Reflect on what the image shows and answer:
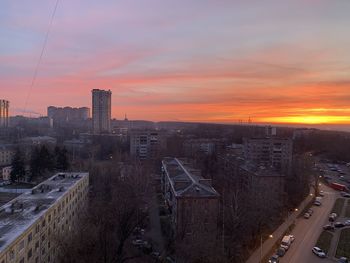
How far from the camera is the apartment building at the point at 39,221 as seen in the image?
760 cm

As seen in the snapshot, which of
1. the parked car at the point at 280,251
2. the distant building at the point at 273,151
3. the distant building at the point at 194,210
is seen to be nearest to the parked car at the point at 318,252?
the parked car at the point at 280,251

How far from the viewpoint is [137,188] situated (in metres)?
17.4

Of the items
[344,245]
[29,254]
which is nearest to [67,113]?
[344,245]

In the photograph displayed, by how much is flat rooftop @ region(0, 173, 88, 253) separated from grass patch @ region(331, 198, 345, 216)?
497 inches

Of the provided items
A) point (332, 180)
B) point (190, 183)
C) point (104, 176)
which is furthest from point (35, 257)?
point (332, 180)

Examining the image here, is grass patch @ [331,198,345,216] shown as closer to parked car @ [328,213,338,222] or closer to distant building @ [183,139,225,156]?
parked car @ [328,213,338,222]

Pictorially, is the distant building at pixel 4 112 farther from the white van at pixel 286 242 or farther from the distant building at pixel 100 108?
the white van at pixel 286 242

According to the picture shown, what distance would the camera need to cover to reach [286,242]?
1209 centimetres

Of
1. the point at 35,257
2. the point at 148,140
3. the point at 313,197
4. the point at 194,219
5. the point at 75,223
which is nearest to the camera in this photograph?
the point at 35,257

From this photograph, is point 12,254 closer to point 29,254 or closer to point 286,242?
point 29,254

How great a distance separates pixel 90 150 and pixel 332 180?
2302 cm

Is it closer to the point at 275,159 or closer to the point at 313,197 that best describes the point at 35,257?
the point at 313,197

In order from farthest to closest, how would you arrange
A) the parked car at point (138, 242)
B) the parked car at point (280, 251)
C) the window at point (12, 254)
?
the parked car at point (138, 242) < the parked car at point (280, 251) < the window at point (12, 254)

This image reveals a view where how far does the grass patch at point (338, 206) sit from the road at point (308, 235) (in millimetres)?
197
